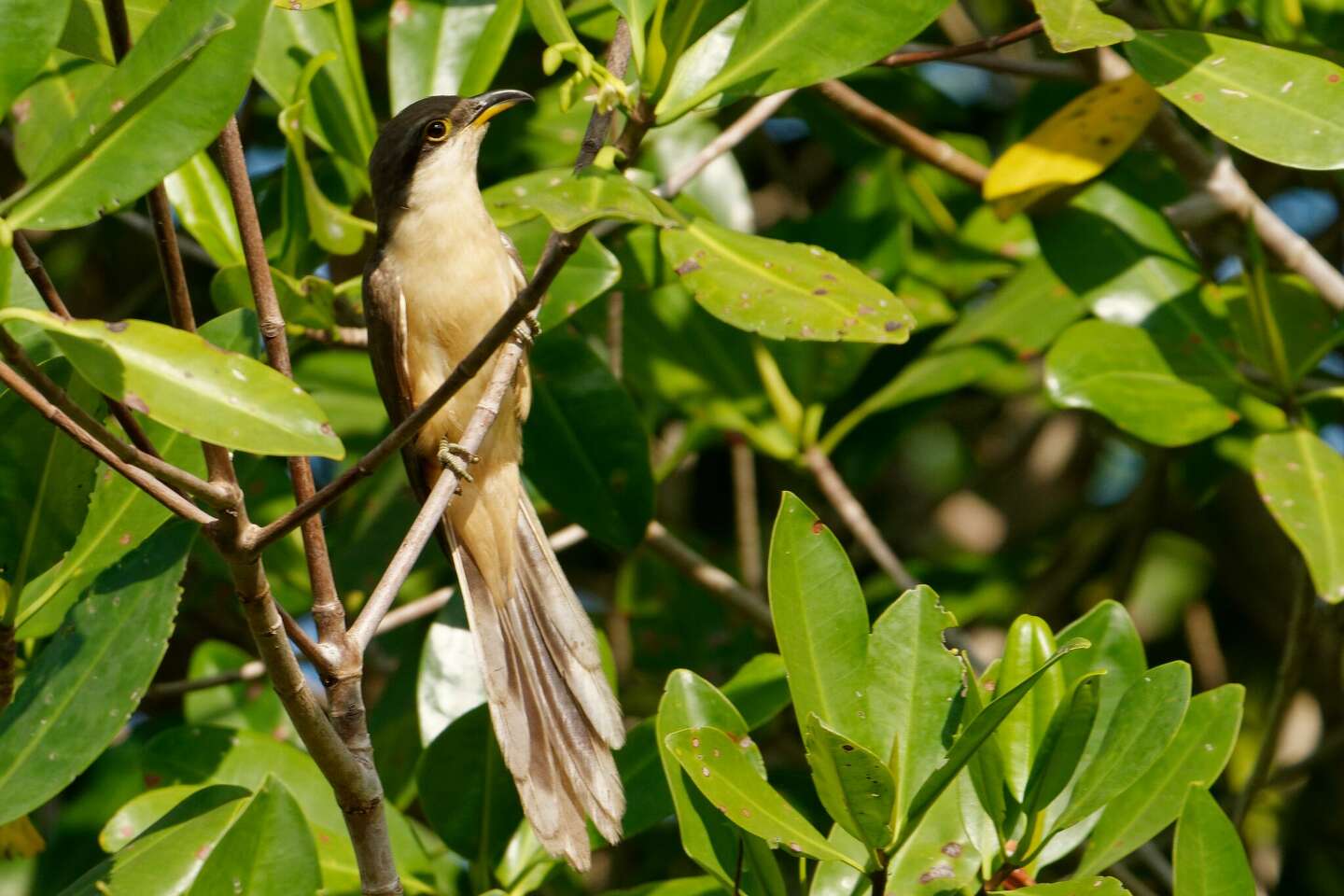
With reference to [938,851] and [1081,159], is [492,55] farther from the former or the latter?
[938,851]

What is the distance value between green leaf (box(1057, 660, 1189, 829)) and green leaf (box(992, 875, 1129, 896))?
0.14m

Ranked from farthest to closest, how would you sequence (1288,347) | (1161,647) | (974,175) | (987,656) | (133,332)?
(1161,647) < (987,656) < (974,175) < (1288,347) < (133,332)

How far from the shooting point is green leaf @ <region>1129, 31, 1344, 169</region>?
112 inches

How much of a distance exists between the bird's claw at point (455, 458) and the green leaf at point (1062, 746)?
1.16m

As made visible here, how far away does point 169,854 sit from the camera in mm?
2309

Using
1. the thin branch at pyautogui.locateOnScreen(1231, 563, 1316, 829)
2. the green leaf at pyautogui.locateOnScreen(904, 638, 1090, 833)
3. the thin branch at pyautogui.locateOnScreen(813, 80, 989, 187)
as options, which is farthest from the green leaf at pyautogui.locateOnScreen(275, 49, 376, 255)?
the thin branch at pyautogui.locateOnScreen(1231, 563, 1316, 829)

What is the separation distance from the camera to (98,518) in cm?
271

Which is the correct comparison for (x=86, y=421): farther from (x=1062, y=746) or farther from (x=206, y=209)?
(x=206, y=209)

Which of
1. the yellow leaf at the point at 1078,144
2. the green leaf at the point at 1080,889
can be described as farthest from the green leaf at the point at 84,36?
the yellow leaf at the point at 1078,144

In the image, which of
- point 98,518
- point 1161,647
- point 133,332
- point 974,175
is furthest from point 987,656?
point 133,332

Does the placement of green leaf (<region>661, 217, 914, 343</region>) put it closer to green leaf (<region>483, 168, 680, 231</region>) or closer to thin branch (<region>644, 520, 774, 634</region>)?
green leaf (<region>483, 168, 680, 231</region>)

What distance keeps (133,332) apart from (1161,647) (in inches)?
184

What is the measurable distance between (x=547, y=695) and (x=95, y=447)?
1.68 m

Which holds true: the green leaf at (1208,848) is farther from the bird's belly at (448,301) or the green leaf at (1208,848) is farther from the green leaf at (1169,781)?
the bird's belly at (448,301)
